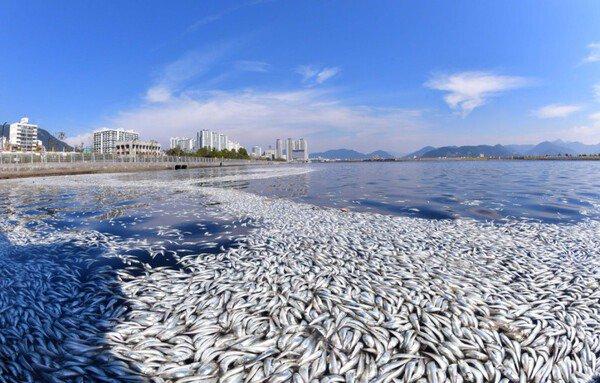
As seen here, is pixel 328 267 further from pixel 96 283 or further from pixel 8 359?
pixel 8 359

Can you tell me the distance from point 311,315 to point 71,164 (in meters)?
57.1

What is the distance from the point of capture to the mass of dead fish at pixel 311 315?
391 centimetres

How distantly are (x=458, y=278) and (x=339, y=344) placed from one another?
3.42 meters

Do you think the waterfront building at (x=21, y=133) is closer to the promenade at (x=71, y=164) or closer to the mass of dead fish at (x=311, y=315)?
the promenade at (x=71, y=164)

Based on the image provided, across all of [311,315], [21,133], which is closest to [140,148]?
[21,133]

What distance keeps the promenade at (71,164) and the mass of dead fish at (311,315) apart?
42.0 meters

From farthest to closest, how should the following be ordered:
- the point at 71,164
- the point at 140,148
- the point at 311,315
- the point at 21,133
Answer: the point at 21,133 → the point at 140,148 → the point at 71,164 → the point at 311,315

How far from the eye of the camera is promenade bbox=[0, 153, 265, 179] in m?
40.1

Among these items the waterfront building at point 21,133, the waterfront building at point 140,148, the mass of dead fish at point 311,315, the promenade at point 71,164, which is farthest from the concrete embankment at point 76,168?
the waterfront building at point 21,133

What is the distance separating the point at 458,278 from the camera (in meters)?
6.43

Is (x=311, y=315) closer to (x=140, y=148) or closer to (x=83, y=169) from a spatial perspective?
(x=83, y=169)

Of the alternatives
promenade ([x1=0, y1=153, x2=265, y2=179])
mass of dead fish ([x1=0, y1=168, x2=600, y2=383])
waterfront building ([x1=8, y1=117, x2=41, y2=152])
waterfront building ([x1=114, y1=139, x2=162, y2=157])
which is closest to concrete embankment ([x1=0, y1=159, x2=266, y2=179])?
promenade ([x1=0, y1=153, x2=265, y2=179])

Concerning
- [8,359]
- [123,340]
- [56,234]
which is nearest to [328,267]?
[123,340]

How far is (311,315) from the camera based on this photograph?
499 centimetres
